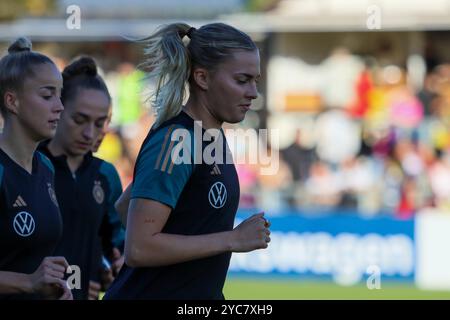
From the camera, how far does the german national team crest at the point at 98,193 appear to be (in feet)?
19.6

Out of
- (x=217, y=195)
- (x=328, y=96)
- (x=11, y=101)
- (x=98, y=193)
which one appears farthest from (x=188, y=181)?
(x=328, y=96)

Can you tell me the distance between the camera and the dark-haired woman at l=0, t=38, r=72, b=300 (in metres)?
4.40

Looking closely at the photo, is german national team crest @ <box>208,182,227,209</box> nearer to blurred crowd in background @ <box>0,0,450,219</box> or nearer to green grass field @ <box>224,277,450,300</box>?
green grass field @ <box>224,277,450,300</box>

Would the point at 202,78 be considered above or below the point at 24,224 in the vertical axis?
above

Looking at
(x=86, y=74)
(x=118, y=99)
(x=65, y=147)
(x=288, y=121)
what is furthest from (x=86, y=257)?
(x=288, y=121)

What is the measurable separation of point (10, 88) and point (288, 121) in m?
14.3

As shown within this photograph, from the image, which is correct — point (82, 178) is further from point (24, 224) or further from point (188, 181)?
point (188, 181)

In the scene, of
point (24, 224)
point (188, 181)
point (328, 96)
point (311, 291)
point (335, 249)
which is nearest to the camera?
point (188, 181)

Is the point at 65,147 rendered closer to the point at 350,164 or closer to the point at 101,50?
the point at 350,164

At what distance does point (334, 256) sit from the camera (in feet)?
45.6

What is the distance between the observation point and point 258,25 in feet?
62.9

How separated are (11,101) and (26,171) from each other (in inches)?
13.1

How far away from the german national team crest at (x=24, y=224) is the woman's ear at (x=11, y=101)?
506 millimetres

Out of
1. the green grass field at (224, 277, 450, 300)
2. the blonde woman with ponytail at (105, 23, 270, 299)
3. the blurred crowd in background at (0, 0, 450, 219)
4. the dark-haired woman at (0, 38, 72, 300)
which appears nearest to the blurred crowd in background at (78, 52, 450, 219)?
the blurred crowd in background at (0, 0, 450, 219)
